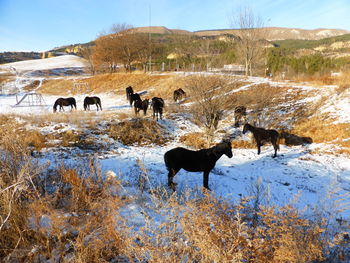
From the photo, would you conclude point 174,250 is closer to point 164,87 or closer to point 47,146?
point 47,146

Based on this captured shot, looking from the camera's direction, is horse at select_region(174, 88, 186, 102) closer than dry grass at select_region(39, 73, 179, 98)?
Yes

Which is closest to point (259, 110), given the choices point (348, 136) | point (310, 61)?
point (348, 136)

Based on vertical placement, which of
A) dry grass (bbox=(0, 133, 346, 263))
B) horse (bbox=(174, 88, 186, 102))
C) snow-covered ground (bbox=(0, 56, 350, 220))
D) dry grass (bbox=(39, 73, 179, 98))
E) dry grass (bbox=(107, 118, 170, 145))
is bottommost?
snow-covered ground (bbox=(0, 56, 350, 220))

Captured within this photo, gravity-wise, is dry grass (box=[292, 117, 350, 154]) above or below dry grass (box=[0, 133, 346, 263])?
below

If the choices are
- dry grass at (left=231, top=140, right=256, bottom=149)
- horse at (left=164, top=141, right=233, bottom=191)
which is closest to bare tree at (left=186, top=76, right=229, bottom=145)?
dry grass at (left=231, top=140, right=256, bottom=149)

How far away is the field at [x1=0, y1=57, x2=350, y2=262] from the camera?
2453mm

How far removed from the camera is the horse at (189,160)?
203 inches

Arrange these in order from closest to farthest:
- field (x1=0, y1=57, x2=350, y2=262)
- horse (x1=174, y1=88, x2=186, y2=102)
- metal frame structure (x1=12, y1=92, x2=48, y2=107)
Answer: field (x1=0, y1=57, x2=350, y2=262) → horse (x1=174, y1=88, x2=186, y2=102) → metal frame structure (x1=12, y1=92, x2=48, y2=107)

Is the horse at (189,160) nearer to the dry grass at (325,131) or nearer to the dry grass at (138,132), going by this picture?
the dry grass at (138,132)

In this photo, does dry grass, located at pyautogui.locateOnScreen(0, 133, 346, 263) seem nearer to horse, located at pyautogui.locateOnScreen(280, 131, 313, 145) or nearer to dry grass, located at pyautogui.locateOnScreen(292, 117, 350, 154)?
horse, located at pyautogui.locateOnScreen(280, 131, 313, 145)

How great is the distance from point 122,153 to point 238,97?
759cm

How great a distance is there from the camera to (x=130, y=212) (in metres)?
3.65

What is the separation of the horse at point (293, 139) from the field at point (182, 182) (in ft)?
1.15

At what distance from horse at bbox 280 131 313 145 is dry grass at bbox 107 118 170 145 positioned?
22.4 ft
